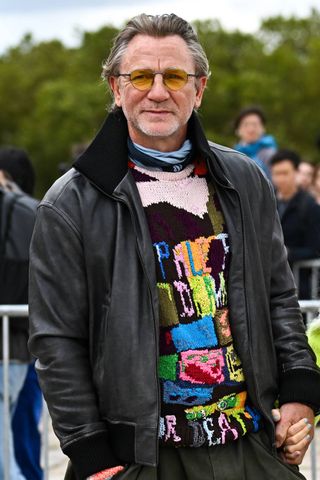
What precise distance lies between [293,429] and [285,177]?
19.7 feet

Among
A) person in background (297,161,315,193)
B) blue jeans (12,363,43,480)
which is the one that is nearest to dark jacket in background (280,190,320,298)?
person in background (297,161,315,193)

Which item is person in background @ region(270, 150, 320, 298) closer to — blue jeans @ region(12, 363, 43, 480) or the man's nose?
blue jeans @ region(12, 363, 43, 480)

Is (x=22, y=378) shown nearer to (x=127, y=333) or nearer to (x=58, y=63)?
(x=127, y=333)

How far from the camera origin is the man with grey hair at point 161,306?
2924 millimetres

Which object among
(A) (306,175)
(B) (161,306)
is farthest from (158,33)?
(A) (306,175)

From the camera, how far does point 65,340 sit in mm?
2959

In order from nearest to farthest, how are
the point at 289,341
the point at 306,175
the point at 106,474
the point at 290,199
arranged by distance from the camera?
the point at 106,474 → the point at 289,341 → the point at 290,199 → the point at 306,175

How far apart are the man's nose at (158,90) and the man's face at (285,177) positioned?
5979 mm

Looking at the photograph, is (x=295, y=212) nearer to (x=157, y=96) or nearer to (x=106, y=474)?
(x=157, y=96)

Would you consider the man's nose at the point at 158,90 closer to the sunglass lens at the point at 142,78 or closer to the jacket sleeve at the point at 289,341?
the sunglass lens at the point at 142,78

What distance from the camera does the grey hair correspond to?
310 centimetres

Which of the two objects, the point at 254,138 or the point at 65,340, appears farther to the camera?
the point at 254,138

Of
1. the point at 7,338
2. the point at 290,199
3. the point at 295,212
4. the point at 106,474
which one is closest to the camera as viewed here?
the point at 106,474

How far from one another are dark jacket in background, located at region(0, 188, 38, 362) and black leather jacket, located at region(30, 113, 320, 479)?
2.55 metres
